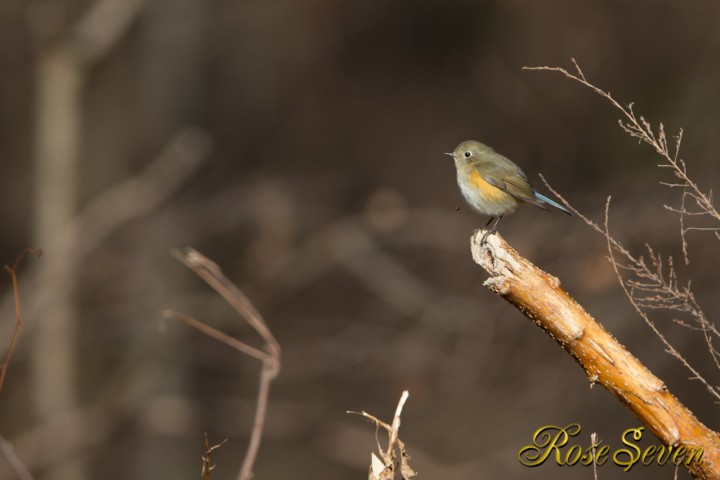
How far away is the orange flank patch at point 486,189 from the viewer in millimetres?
4336

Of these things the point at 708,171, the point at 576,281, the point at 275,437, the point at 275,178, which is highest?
the point at 708,171

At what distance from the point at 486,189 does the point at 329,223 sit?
16.4ft

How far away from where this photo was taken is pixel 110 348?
9547mm

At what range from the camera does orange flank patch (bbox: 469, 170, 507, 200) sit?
4336mm

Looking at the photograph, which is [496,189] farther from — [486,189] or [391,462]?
[391,462]

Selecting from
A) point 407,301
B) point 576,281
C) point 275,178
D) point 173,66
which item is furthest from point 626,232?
point 173,66

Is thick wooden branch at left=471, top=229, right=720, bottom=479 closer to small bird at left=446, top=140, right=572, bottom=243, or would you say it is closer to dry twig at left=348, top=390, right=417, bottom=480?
dry twig at left=348, top=390, right=417, bottom=480

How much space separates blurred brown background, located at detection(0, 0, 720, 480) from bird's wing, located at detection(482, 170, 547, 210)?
2.74m

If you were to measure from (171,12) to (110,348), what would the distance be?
3.49m

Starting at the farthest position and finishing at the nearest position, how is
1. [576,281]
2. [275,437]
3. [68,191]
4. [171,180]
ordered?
[275,437]
[68,191]
[171,180]
[576,281]

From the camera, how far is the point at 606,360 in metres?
2.35

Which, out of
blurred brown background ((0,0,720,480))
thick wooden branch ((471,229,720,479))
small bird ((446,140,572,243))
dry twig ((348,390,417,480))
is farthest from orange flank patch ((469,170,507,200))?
blurred brown background ((0,0,720,480))

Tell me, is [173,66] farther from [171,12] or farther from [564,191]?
[564,191]

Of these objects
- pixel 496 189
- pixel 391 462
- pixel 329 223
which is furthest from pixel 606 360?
pixel 329 223
